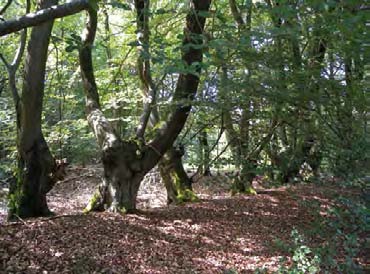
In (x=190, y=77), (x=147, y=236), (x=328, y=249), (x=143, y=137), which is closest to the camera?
(x=328, y=249)

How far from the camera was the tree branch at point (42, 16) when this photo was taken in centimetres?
273

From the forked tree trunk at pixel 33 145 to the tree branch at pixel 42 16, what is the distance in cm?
325

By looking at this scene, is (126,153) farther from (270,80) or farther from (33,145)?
(270,80)

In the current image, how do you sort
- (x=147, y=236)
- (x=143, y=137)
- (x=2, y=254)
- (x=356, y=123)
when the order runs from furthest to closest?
(x=143, y=137), (x=147, y=236), (x=356, y=123), (x=2, y=254)

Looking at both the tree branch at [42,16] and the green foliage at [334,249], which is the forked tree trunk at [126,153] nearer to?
the green foliage at [334,249]

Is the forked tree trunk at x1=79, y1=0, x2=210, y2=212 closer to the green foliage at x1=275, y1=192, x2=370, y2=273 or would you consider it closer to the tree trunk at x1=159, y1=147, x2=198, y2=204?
the tree trunk at x1=159, y1=147, x2=198, y2=204

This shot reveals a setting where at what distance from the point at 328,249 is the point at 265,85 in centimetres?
208

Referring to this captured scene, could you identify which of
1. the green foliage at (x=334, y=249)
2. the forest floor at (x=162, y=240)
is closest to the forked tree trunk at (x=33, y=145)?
the forest floor at (x=162, y=240)

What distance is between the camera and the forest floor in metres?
4.62

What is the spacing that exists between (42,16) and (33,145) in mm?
3814

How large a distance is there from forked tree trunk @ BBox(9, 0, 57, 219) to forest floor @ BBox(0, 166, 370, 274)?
602 millimetres

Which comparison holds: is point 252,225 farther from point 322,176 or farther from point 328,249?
point 328,249

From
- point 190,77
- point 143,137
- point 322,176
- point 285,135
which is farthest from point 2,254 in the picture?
point 285,135

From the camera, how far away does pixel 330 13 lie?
8.84ft
